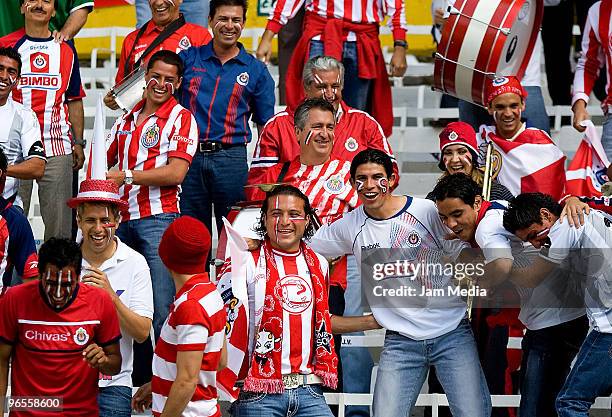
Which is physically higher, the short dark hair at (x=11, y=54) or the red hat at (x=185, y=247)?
the short dark hair at (x=11, y=54)

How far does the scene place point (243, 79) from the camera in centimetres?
816

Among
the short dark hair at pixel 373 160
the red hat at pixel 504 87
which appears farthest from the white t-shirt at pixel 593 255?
the red hat at pixel 504 87

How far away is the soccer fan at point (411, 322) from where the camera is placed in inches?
255

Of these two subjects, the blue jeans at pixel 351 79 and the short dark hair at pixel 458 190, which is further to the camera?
the blue jeans at pixel 351 79

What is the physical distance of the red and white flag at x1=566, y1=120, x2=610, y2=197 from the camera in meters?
7.46

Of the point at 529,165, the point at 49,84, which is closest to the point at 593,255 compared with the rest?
the point at 529,165

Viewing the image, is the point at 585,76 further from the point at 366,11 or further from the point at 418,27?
the point at 418,27

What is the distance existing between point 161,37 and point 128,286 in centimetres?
270

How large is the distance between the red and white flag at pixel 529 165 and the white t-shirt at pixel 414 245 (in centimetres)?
113

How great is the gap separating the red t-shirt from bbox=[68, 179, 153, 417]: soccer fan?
228mm

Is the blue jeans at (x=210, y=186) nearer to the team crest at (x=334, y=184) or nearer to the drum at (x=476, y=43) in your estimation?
the team crest at (x=334, y=184)

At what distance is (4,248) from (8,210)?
0.28m

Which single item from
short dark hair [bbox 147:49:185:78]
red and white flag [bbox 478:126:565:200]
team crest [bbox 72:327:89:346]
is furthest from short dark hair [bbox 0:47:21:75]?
red and white flag [bbox 478:126:565:200]

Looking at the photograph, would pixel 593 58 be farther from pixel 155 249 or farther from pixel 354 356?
pixel 155 249
